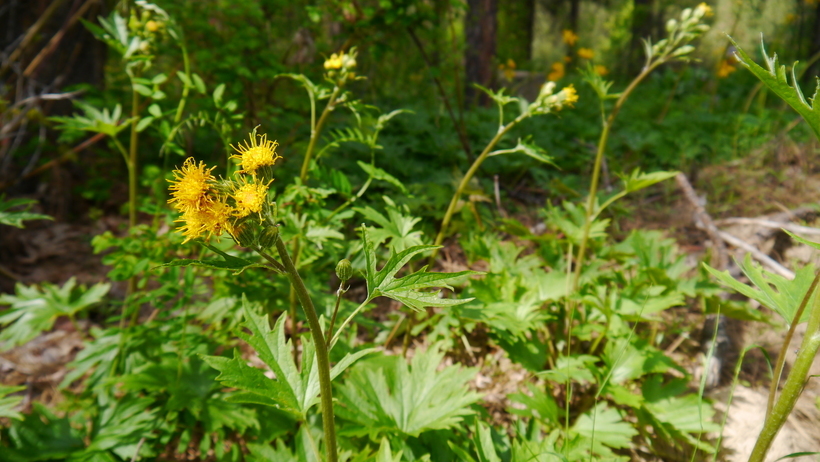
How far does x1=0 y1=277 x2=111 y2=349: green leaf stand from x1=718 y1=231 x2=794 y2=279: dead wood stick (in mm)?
3016

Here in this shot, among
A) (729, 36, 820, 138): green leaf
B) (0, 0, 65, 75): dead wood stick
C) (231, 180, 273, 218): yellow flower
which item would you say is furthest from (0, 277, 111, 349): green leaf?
(729, 36, 820, 138): green leaf

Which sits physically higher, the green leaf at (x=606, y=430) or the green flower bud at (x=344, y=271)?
the green flower bud at (x=344, y=271)

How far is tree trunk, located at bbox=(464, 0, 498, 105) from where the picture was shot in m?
4.96

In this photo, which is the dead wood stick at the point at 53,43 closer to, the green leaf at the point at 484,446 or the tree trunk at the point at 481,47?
the tree trunk at the point at 481,47

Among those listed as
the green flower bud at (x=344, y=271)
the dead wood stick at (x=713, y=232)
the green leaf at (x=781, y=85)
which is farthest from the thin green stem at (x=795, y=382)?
the dead wood stick at (x=713, y=232)

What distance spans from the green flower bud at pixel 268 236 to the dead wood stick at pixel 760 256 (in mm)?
2233

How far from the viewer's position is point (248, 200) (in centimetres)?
87

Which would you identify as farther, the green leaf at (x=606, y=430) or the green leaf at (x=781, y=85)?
the green leaf at (x=606, y=430)

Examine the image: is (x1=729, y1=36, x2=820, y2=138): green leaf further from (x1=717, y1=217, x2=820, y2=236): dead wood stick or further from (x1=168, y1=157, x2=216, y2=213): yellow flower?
(x1=717, y1=217, x2=820, y2=236): dead wood stick

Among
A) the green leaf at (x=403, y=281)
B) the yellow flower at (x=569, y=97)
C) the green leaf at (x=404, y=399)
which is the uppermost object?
the yellow flower at (x=569, y=97)

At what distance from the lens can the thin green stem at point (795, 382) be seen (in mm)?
961

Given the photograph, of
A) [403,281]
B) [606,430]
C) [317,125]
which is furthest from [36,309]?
[606,430]

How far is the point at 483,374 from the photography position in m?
2.20

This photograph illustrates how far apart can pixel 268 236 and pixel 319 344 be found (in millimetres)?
254
